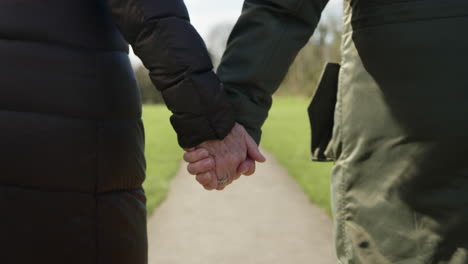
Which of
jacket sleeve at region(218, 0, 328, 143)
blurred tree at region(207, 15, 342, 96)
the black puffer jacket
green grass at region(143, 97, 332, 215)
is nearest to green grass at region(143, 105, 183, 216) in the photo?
green grass at region(143, 97, 332, 215)

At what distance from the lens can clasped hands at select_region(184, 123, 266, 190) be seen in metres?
2.18

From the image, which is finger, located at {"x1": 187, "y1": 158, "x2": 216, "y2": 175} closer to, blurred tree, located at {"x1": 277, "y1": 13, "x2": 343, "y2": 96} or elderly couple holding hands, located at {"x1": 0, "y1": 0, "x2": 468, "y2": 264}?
elderly couple holding hands, located at {"x1": 0, "y1": 0, "x2": 468, "y2": 264}

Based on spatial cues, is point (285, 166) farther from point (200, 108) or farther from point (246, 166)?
point (200, 108)

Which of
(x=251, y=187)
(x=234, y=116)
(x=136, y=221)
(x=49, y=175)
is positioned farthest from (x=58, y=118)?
(x=251, y=187)

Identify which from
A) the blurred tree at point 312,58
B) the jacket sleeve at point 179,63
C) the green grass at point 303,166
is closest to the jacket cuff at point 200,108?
the jacket sleeve at point 179,63

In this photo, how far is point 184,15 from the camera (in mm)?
1988

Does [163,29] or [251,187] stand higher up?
[163,29]

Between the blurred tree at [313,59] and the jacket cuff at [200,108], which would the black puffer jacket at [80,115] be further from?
the blurred tree at [313,59]

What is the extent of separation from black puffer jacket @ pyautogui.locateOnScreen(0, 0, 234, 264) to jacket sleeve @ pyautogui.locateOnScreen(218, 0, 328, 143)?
0.69ft

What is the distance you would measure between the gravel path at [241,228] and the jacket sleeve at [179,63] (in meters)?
2.83

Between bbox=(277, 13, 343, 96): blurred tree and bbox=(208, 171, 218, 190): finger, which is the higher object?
bbox=(208, 171, 218, 190): finger

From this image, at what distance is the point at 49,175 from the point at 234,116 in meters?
0.69

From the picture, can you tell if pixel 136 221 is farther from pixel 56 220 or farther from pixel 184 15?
pixel 184 15

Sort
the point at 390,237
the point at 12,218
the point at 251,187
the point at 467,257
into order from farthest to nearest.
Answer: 1. the point at 251,187
2. the point at 390,237
3. the point at 467,257
4. the point at 12,218
